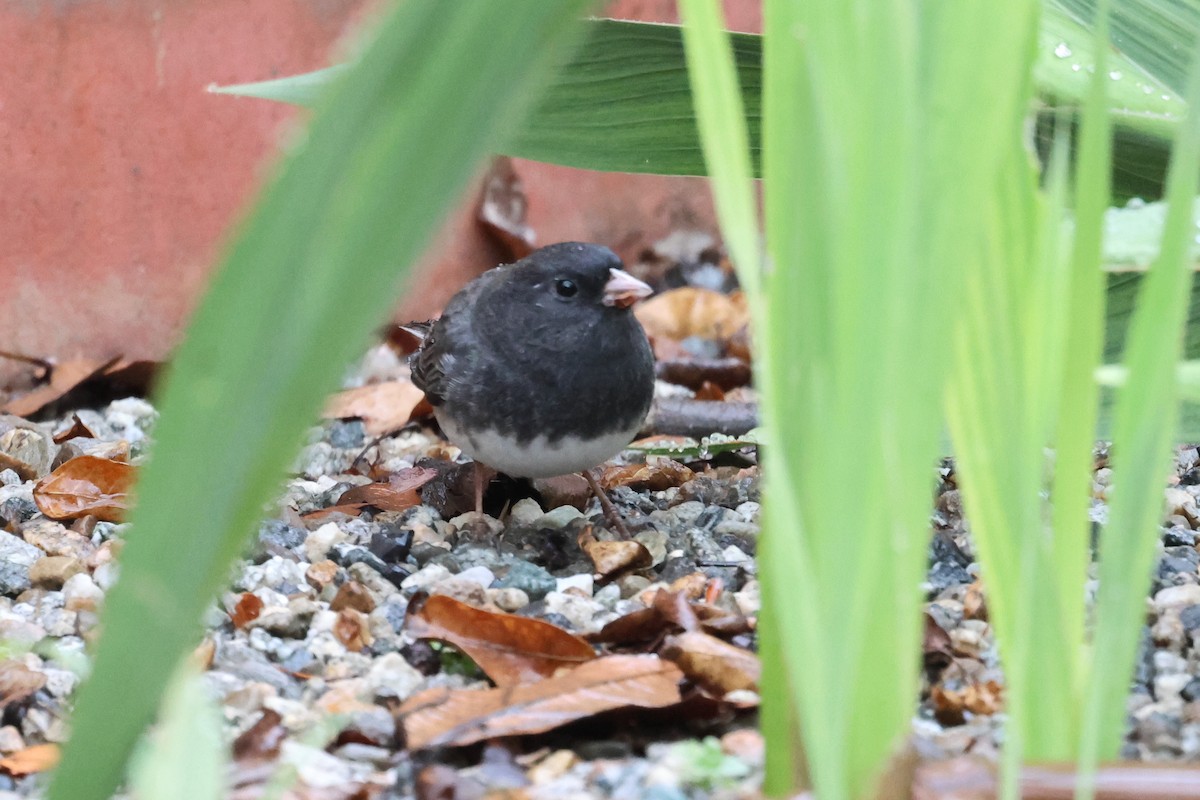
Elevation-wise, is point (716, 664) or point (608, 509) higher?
point (716, 664)

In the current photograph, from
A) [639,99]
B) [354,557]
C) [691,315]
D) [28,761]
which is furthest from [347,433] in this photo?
[28,761]

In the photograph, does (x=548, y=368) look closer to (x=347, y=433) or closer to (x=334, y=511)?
(x=334, y=511)

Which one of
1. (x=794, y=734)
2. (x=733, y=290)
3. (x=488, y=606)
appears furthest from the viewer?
(x=733, y=290)

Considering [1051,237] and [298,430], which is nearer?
[298,430]

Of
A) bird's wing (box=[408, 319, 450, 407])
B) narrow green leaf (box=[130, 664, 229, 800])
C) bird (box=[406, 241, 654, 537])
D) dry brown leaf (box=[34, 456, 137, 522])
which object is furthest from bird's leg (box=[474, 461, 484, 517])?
narrow green leaf (box=[130, 664, 229, 800])

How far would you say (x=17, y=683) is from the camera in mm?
1170

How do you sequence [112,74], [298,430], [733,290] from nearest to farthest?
[298,430] < [112,74] < [733,290]

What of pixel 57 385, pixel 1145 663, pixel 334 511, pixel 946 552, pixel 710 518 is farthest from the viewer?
pixel 57 385

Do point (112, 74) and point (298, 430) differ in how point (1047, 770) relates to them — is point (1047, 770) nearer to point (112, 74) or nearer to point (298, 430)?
point (298, 430)

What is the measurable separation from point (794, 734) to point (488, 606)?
2.24 ft

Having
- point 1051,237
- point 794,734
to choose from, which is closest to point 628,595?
point 794,734

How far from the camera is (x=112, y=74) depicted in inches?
93.1

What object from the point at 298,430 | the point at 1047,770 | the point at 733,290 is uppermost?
the point at 298,430

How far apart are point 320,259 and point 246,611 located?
96cm
